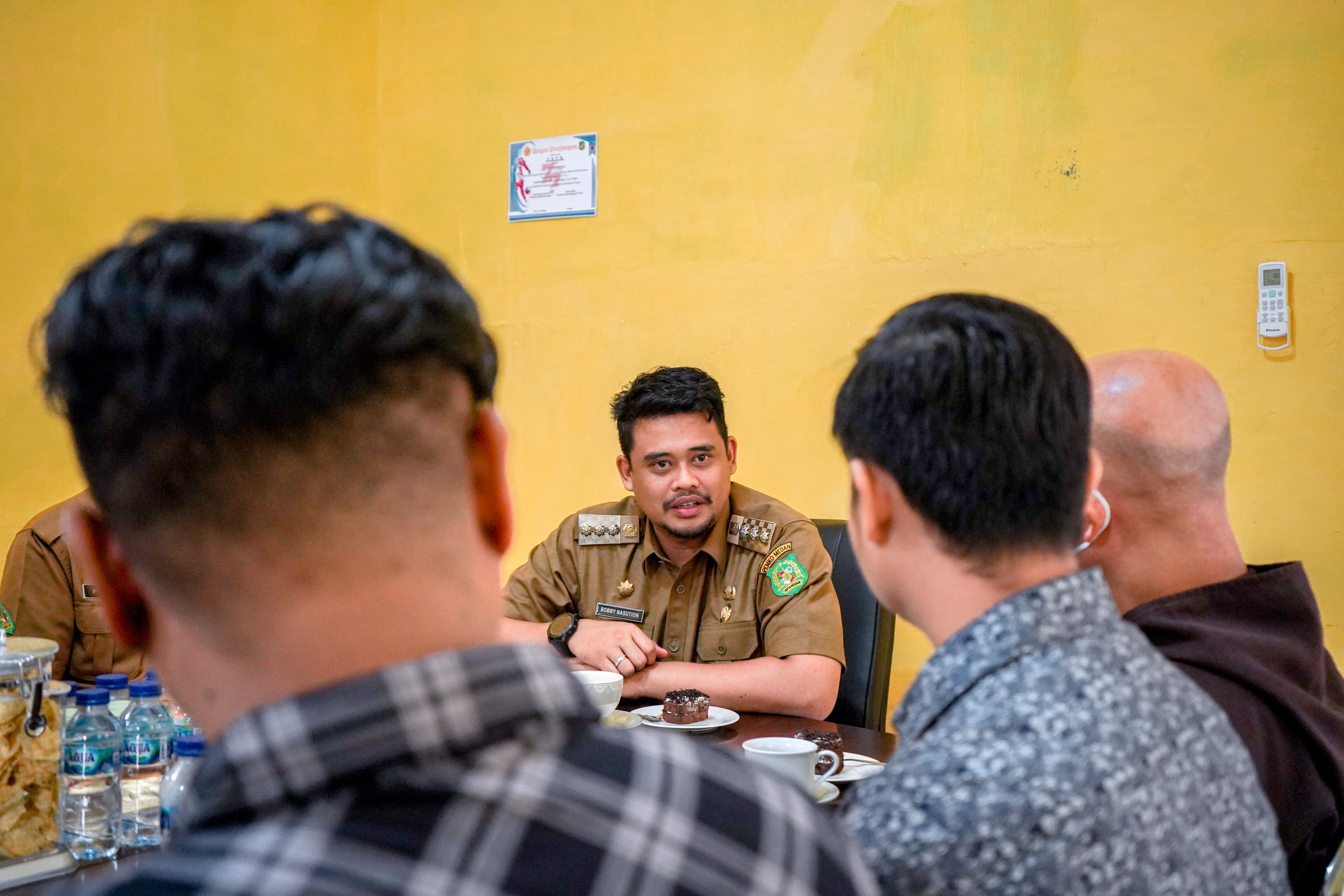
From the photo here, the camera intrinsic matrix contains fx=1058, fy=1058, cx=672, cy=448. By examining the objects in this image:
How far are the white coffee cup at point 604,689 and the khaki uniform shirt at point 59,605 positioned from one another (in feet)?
3.78

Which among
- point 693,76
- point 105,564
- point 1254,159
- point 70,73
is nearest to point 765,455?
point 693,76

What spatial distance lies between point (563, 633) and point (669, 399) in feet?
2.08

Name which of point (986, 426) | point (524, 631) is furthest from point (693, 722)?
point (986, 426)

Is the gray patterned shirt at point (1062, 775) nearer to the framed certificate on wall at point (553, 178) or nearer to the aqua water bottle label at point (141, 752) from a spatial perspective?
the aqua water bottle label at point (141, 752)

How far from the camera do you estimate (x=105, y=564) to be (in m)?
0.58

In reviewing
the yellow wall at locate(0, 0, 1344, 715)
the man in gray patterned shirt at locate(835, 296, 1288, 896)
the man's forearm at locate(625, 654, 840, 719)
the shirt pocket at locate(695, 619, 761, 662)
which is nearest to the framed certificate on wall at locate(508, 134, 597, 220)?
the yellow wall at locate(0, 0, 1344, 715)

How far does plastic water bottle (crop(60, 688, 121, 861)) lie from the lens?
4.00 feet

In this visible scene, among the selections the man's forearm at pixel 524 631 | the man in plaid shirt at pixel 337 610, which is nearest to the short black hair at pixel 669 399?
the man's forearm at pixel 524 631

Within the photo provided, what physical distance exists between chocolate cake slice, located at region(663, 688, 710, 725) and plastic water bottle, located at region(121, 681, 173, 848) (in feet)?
2.65

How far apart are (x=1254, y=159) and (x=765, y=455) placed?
1476 millimetres

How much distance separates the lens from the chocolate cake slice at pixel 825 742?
61.5 inches

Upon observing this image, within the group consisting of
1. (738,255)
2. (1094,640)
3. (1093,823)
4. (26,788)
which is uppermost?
(738,255)

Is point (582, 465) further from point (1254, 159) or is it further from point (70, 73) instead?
point (1254, 159)

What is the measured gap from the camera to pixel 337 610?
1.69 feet
